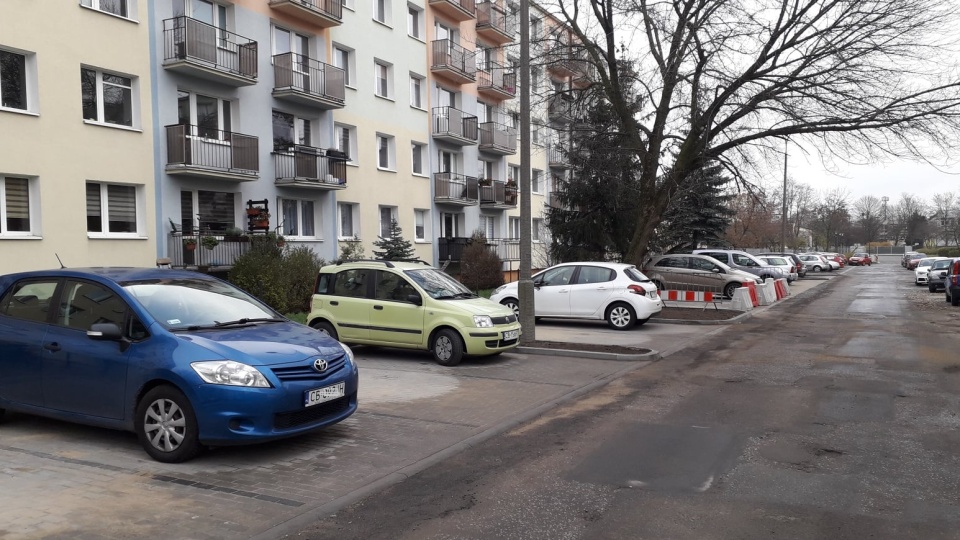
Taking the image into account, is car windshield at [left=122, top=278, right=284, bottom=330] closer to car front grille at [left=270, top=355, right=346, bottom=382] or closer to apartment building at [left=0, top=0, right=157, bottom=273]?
car front grille at [left=270, top=355, right=346, bottom=382]

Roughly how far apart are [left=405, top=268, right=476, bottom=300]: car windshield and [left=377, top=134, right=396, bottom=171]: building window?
16.1m

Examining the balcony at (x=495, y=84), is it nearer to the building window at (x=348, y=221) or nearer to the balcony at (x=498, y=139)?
the balcony at (x=498, y=139)

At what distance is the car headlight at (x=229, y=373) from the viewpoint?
19.0 ft

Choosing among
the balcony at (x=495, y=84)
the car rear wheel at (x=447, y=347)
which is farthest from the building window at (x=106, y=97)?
the balcony at (x=495, y=84)

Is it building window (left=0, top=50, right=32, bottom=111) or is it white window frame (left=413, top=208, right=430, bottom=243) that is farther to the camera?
white window frame (left=413, top=208, right=430, bottom=243)

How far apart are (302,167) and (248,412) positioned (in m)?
17.6

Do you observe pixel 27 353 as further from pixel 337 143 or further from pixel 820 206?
pixel 820 206

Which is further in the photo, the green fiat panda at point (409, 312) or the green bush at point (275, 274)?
the green bush at point (275, 274)

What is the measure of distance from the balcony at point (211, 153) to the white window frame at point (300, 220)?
243 cm

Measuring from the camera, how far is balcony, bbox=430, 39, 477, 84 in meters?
30.3

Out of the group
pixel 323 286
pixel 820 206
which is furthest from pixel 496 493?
pixel 820 206

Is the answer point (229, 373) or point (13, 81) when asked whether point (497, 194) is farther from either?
point (229, 373)

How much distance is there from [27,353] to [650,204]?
17612 mm

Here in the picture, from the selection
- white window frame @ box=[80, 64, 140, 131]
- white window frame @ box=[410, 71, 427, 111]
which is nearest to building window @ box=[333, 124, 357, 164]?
white window frame @ box=[410, 71, 427, 111]
